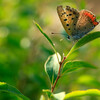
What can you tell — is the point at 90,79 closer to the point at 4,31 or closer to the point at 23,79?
the point at 23,79

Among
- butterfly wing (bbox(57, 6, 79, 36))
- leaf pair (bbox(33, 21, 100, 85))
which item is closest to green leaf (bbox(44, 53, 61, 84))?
leaf pair (bbox(33, 21, 100, 85))

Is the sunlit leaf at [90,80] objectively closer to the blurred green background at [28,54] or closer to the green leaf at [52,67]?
the blurred green background at [28,54]

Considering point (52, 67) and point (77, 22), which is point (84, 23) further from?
point (52, 67)

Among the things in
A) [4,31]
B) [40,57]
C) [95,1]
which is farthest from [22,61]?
[95,1]

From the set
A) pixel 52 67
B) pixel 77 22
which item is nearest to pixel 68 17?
pixel 77 22

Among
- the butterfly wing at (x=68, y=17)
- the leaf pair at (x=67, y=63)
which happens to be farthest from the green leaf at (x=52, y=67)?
the butterfly wing at (x=68, y=17)
